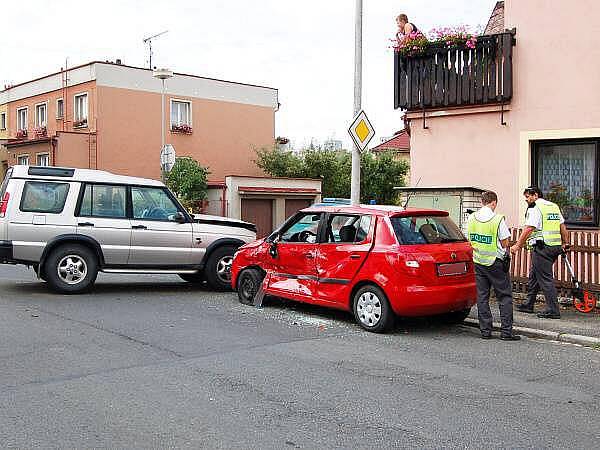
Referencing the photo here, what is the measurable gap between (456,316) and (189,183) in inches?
874

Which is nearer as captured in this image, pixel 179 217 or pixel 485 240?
pixel 485 240

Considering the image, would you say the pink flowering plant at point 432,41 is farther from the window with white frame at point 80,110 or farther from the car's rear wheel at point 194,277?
the window with white frame at point 80,110

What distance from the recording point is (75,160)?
33812mm

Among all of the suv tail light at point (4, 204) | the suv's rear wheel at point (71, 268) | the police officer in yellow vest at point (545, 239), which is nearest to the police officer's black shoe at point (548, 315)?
the police officer in yellow vest at point (545, 239)

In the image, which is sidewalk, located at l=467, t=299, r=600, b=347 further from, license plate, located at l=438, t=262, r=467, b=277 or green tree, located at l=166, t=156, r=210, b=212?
green tree, located at l=166, t=156, r=210, b=212

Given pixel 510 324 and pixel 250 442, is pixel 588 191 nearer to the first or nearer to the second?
pixel 510 324

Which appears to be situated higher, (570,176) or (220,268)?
(570,176)

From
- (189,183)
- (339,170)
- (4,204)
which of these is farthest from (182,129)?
(4,204)

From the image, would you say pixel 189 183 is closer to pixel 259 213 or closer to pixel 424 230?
pixel 259 213

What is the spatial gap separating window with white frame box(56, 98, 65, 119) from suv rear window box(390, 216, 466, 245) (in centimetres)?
3043

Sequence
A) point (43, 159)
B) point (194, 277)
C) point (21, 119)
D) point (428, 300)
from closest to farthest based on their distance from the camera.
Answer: point (428, 300)
point (194, 277)
point (43, 159)
point (21, 119)

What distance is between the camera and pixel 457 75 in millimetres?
13305

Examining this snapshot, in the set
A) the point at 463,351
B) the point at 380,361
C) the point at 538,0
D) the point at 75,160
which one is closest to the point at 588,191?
the point at 538,0

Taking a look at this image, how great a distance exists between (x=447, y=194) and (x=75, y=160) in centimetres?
2483
